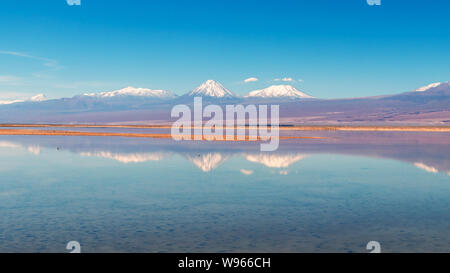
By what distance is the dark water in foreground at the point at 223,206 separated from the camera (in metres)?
9.32

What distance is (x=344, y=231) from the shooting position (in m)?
10.1

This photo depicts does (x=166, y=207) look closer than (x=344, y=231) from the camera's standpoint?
No

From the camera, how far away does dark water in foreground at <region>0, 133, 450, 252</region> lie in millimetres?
9320

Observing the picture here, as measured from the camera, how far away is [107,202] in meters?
13.2

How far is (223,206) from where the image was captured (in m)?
12.7

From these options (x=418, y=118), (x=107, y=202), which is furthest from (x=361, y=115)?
(x=107, y=202)

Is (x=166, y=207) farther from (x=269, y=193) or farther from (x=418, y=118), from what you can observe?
(x=418, y=118)

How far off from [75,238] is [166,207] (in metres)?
3.35

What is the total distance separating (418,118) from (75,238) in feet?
553
